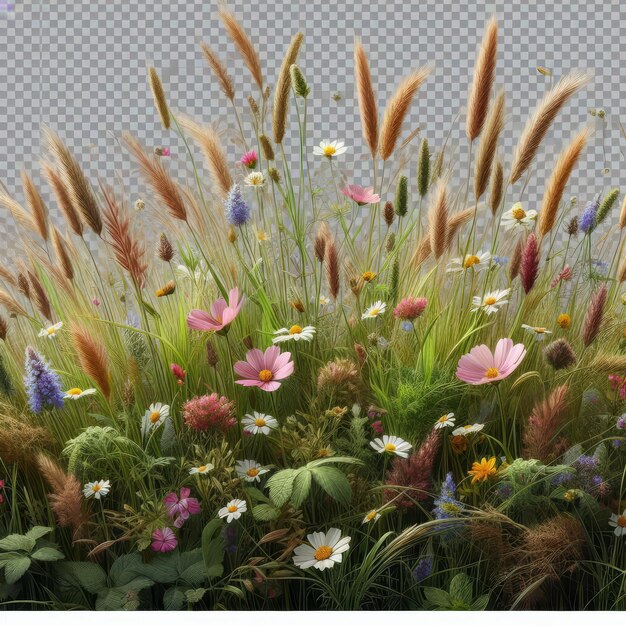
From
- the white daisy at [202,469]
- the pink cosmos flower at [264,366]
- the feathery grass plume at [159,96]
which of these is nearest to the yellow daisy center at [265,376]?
the pink cosmos flower at [264,366]

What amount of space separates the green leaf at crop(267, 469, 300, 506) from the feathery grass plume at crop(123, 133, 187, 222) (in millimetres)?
689

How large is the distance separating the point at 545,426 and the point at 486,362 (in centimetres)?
18

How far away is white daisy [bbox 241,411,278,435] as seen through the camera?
6.19 ft

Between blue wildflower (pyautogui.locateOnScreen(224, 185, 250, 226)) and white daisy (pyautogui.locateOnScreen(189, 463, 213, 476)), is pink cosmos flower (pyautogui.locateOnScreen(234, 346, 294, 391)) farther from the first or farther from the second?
blue wildflower (pyautogui.locateOnScreen(224, 185, 250, 226))

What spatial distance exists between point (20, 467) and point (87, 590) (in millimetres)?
384

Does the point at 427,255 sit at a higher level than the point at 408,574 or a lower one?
higher

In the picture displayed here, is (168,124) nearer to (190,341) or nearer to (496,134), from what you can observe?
(190,341)

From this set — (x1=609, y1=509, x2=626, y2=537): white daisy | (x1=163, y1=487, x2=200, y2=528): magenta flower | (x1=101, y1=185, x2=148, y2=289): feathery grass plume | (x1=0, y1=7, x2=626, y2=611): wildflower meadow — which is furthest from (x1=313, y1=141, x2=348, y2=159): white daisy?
(x1=609, y1=509, x2=626, y2=537): white daisy

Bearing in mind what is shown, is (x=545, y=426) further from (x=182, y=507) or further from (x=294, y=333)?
(x=182, y=507)

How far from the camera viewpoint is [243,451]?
80.7 inches

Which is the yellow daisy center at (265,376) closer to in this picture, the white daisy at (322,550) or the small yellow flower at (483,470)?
the white daisy at (322,550)

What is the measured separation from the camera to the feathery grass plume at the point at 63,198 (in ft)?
6.84

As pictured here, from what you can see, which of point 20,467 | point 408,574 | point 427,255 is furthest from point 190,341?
point 408,574

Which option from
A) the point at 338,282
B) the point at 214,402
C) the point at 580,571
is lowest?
the point at 580,571
